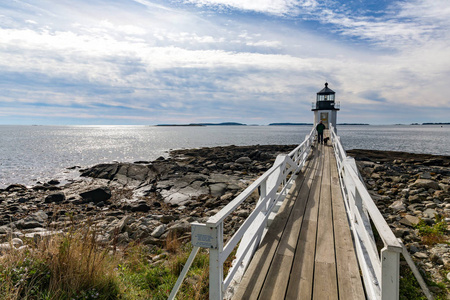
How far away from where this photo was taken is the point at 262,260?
12.6ft

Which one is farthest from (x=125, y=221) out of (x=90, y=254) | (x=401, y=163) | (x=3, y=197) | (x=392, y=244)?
(x=401, y=163)

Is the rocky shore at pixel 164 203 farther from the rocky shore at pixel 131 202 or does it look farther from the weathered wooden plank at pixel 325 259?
the weathered wooden plank at pixel 325 259

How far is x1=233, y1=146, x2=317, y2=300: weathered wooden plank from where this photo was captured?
10.4 ft

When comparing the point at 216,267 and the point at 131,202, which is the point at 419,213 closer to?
the point at 216,267

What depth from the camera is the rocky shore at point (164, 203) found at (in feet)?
23.7

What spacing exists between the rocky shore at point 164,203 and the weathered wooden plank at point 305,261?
8.20ft

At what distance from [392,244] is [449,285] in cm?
435

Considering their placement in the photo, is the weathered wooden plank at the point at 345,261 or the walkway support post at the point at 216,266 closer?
the walkway support post at the point at 216,266

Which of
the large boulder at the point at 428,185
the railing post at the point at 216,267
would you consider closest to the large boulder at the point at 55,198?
the railing post at the point at 216,267

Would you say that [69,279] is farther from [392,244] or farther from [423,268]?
[423,268]

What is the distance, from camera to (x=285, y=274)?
3.49 meters

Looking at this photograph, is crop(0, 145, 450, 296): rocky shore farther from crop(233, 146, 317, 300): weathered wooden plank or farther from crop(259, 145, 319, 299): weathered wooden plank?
crop(259, 145, 319, 299): weathered wooden plank

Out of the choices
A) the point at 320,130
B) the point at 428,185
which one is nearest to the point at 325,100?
the point at 320,130

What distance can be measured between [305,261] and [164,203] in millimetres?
10951
